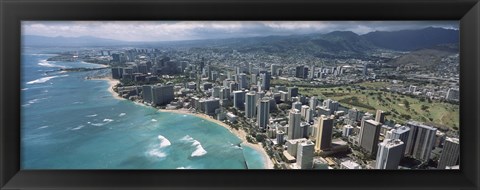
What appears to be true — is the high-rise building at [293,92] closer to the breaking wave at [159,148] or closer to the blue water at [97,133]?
the blue water at [97,133]

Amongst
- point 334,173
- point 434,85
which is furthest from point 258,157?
point 434,85

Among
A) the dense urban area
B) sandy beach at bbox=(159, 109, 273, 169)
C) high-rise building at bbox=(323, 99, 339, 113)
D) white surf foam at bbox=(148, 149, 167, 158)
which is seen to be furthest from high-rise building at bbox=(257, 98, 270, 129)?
white surf foam at bbox=(148, 149, 167, 158)

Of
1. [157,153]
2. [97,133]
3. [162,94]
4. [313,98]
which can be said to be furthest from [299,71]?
[97,133]

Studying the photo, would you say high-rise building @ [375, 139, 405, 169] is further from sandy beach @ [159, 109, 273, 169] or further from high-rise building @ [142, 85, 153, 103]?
high-rise building @ [142, 85, 153, 103]

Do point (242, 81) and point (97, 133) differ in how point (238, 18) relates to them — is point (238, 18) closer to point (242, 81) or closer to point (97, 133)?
point (242, 81)

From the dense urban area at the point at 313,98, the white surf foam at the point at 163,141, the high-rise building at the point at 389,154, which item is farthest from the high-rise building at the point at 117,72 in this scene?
the high-rise building at the point at 389,154

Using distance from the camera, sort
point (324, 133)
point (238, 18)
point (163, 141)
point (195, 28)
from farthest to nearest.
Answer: point (324, 133) → point (163, 141) → point (195, 28) → point (238, 18)
